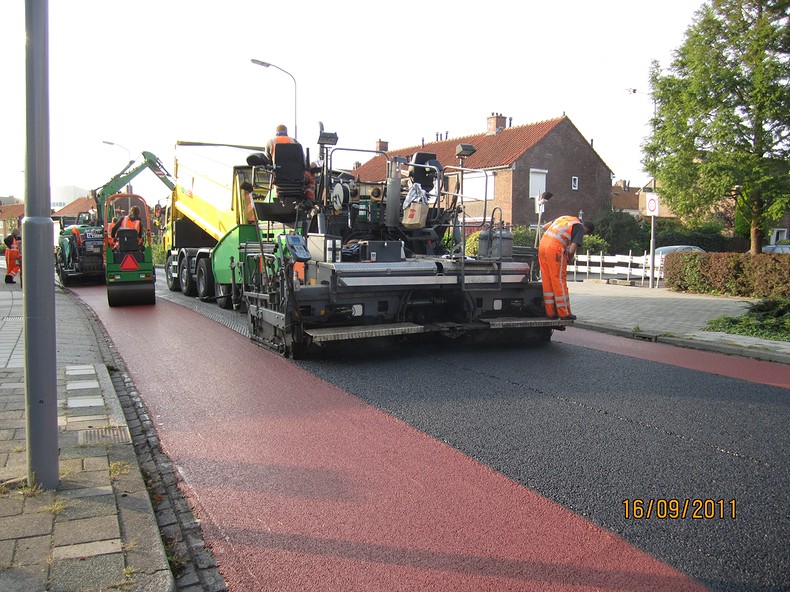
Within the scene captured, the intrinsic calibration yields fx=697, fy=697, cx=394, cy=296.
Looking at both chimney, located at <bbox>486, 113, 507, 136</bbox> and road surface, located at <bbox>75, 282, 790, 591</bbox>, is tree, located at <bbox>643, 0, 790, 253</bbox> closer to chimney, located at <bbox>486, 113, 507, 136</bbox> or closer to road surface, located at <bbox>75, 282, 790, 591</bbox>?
road surface, located at <bbox>75, 282, 790, 591</bbox>

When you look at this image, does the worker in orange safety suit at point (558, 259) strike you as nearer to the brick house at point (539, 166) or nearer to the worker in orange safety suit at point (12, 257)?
the worker in orange safety suit at point (12, 257)

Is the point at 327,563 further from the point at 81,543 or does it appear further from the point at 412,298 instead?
the point at 412,298

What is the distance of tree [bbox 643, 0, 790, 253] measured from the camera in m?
20.4

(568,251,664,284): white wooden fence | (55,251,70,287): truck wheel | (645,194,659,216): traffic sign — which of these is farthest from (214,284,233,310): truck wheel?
(568,251,664,284): white wooden fence

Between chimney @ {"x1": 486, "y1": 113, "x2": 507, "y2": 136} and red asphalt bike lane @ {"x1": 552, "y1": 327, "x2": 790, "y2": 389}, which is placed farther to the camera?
chimney @ {"x1": 486, "y1": 113, "x2": 507, "y2": 136}

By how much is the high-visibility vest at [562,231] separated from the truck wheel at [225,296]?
616cm

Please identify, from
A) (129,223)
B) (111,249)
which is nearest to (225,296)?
(111,249)

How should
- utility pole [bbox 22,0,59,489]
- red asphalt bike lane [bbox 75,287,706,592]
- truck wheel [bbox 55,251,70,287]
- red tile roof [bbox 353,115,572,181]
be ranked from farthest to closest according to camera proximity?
red tile roof [bbox 353,115,572,181]
truck wheel [bbox 55,251,70,287]
utility pole [bbox 22,0,59,489]
red asphalt bike lane [bbox 75,287,706,592]

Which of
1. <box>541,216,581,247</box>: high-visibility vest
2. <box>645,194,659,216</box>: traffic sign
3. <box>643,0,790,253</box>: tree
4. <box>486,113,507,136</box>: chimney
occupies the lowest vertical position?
<box>541,216,581,247</box>: high-visibility vest

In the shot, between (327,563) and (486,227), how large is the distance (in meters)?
6.85

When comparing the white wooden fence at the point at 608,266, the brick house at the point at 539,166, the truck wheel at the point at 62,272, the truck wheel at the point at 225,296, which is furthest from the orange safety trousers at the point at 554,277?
the brick house at the point at 539,166

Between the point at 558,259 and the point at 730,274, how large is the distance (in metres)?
8.65

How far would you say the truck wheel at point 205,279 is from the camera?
14.4 m

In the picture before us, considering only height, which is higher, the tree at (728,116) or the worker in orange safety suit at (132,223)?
the tree at (728,116)
